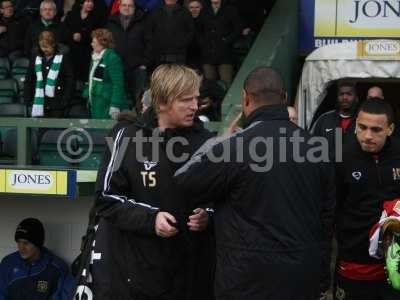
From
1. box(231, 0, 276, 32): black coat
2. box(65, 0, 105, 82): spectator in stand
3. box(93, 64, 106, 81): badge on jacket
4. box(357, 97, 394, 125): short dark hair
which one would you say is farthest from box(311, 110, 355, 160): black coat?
box(65, 0, 105, 82): spectator in stand

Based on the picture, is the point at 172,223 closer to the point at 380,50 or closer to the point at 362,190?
the point at 362,190

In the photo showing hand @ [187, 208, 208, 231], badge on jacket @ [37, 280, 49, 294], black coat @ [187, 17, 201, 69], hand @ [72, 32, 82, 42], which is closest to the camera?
hand @ [187, 208, 208, 231]

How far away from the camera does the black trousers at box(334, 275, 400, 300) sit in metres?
5.69

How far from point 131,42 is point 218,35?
984 millimetres

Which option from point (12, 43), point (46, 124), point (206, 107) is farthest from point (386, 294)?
point (12, 43)

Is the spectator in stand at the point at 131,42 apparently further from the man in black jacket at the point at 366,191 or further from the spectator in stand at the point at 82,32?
the man in black jacket at the point at 366,191

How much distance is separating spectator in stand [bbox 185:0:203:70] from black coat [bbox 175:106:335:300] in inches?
244

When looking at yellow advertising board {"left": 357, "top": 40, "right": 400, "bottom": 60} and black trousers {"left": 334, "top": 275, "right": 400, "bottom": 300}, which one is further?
yellow advertising board {"left": 357, "top": 40, "right": 400, "bottom": 60}

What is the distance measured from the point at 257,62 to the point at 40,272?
2.92 m

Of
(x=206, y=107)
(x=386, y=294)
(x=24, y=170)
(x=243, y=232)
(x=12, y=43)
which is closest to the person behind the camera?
(x=243, y=232)

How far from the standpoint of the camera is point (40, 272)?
27.1ft

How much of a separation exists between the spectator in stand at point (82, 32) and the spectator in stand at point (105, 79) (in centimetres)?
85

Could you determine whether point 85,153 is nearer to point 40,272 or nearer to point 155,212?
point 40,272

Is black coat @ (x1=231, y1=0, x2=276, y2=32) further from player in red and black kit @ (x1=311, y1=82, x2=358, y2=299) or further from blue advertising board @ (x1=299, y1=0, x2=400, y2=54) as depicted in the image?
player in red and black kit @ (x1=311, y1=82, x2=358, y2=299)
